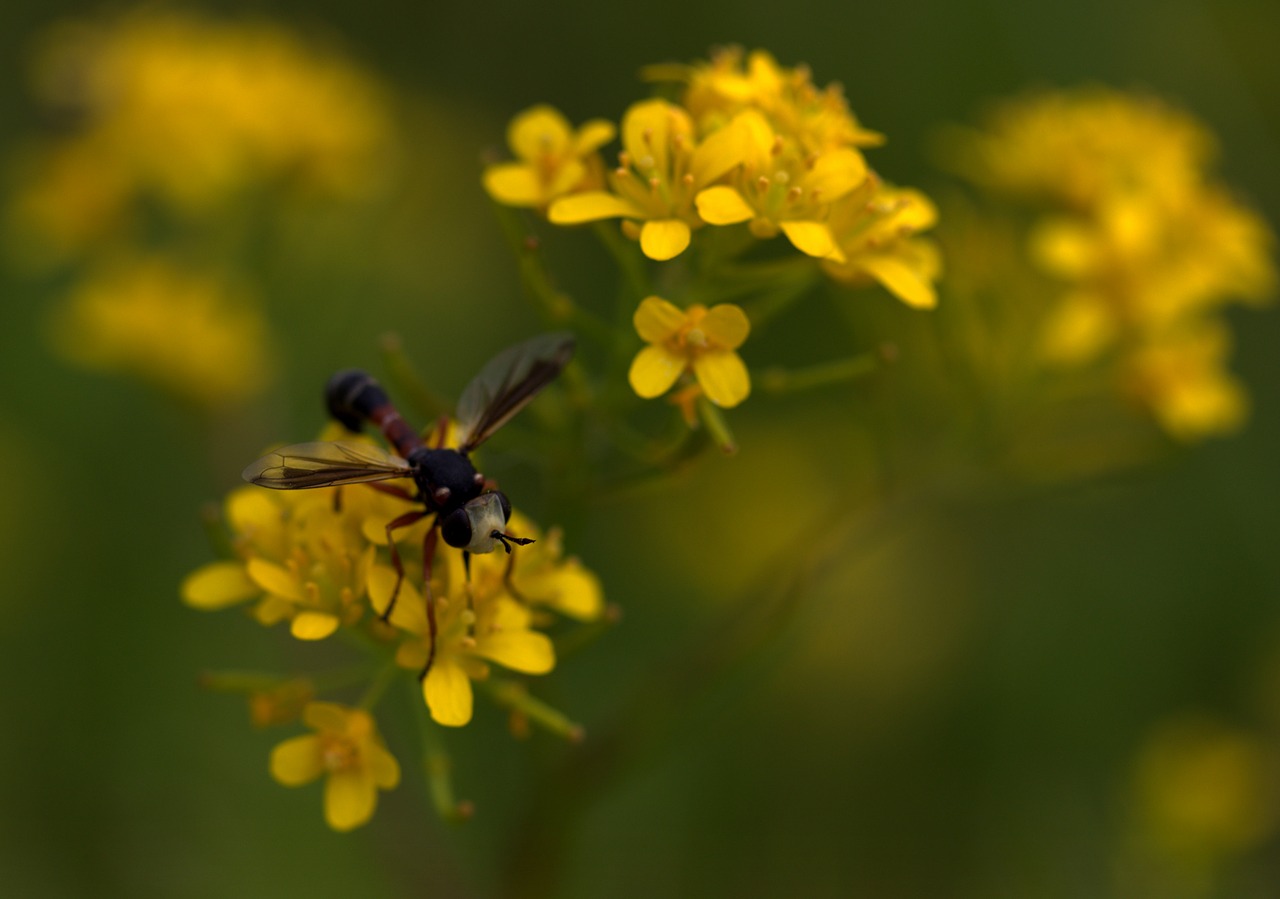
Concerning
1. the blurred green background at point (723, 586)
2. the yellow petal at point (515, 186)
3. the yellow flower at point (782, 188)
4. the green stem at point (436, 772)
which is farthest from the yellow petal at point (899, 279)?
the green stem at point (436, 772)

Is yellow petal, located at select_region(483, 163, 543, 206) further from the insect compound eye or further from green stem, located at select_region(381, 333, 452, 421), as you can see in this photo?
the insect compound eye

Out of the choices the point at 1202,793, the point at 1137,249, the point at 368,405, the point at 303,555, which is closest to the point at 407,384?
the point at 368,405

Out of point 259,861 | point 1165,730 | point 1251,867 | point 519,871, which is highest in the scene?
point 519,871

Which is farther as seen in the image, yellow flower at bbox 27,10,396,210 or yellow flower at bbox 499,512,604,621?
yellow flower at bbox 27,10,396,210

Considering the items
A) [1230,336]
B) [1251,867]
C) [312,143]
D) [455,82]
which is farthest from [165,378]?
[1230,336]

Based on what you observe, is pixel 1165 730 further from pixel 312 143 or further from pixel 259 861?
pixel 312 143

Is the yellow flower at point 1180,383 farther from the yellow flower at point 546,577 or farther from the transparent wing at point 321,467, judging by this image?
the transparent wing at point 321,467

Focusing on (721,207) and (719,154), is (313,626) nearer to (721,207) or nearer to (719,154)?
(721,207)

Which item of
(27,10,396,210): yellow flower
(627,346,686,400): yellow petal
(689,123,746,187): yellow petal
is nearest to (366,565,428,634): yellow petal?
(627,346,686,400): yellow petal
